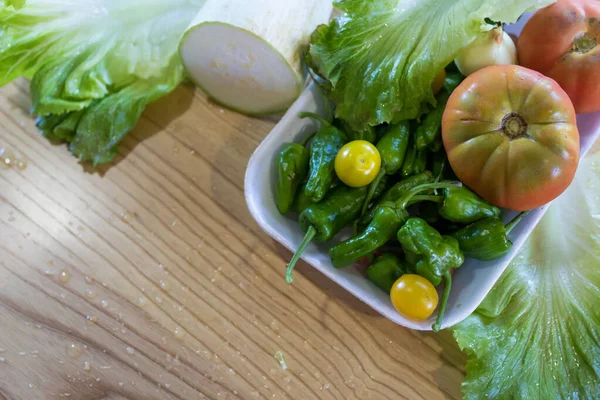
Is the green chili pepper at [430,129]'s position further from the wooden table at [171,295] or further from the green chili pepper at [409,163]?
the wooden table at [171,295]

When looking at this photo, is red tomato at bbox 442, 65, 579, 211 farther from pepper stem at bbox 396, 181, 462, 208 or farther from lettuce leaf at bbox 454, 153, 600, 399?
lettuce leaf at bbox 454, 153, 600, 399

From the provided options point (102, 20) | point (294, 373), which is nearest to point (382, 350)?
point (294, 373)

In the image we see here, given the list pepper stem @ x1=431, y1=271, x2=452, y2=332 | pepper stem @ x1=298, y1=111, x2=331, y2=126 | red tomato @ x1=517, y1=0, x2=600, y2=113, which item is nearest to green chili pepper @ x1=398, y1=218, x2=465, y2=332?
pepper stem @ x1=431, y1=271, x2=452, y2=332

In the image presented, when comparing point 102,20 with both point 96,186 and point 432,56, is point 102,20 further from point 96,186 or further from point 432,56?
point 432,56

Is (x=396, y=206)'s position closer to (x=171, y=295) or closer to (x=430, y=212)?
(x=430, y=212)

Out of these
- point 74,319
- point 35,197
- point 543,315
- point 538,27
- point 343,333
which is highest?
point 538,27

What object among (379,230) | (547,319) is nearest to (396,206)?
(379,230)
